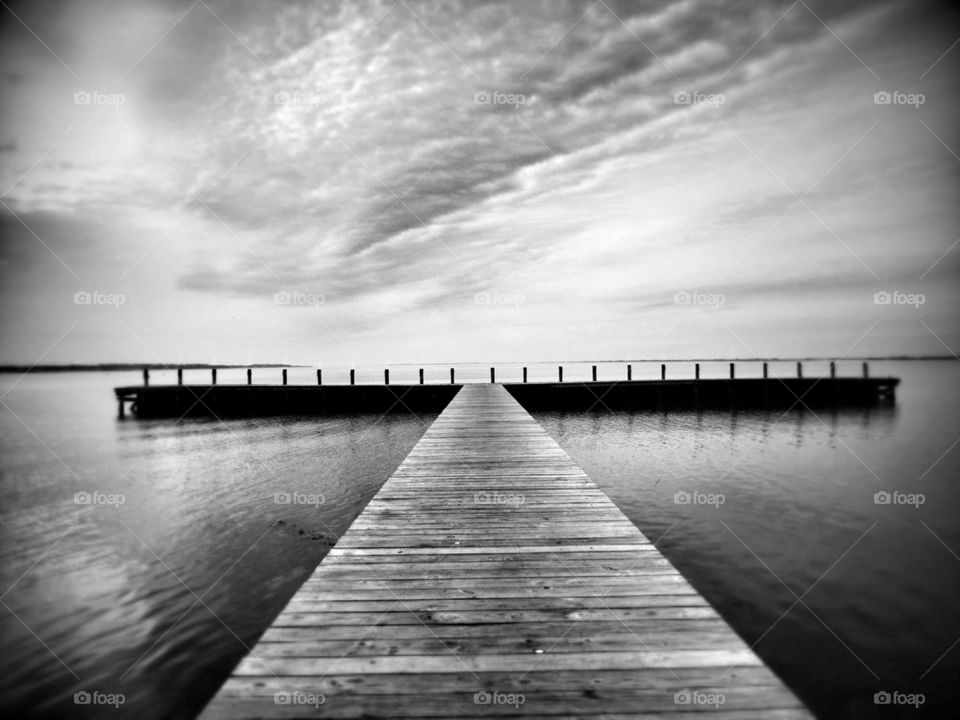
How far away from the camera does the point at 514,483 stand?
19.8 feet

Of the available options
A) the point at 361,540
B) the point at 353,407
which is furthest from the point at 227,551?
the point at 353,407

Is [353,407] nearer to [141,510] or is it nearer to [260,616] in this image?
[141,510]

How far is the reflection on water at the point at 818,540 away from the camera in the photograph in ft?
16.0
